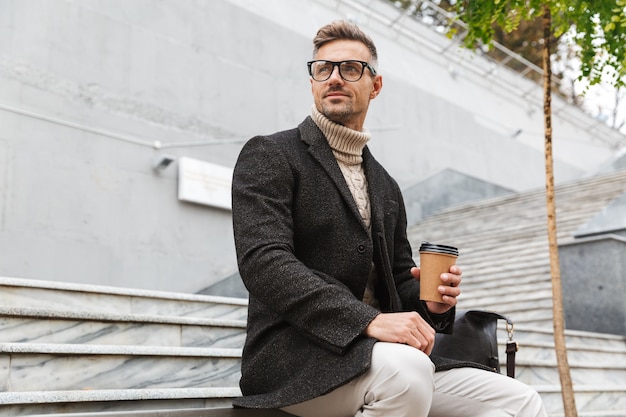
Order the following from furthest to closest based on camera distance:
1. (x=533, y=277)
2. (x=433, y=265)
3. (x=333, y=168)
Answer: (x=533, y=277)
(x=333, y=168)
(x=433, y=265)

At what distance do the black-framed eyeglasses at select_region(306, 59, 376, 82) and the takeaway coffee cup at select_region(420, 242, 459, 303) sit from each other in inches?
23.7

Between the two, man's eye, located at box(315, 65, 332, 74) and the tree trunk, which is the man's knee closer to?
man's eye, located at box(315, 65, 332, 74)

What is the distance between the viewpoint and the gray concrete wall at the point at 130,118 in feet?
19.3

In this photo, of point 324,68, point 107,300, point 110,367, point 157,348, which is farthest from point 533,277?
point 324,68

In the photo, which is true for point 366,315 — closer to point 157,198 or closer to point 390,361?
point 390,361

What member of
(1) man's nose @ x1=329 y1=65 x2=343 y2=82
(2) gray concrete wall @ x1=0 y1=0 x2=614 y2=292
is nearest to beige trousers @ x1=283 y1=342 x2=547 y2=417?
(1) man's nose @ x1=329 y1=65 x2=343 y2=82

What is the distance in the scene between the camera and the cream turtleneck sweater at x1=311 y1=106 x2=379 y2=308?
228 cm

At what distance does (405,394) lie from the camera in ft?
5.81

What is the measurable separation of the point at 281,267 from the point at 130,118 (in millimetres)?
Answer: 5175

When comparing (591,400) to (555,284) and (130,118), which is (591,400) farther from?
(130,118)

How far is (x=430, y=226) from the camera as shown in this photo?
9.66 m

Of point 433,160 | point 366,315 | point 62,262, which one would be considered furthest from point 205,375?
point 433,160

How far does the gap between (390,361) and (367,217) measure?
0.61m

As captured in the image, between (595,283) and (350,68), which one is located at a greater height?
(350,68)
